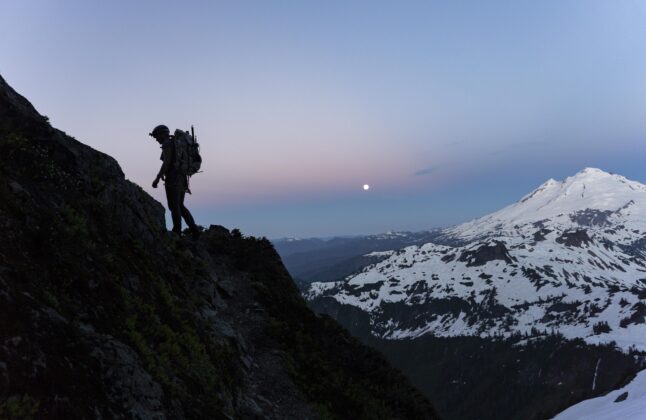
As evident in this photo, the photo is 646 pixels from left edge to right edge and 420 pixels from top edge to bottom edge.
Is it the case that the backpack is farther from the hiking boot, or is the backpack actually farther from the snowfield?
the snowfield

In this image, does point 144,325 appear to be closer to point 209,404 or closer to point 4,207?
point 209,404

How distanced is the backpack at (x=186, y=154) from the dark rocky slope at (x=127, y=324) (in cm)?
218

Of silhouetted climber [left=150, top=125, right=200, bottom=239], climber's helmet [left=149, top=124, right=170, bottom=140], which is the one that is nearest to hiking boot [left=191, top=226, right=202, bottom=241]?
silhouetted climber [left=150, top=125, right=200, bottom=239]

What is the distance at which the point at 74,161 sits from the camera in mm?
13008

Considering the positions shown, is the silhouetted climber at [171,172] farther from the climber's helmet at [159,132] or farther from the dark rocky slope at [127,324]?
the dark rocky slope at [127,324]

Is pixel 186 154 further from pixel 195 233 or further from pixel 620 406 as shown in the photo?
pixel 620 406

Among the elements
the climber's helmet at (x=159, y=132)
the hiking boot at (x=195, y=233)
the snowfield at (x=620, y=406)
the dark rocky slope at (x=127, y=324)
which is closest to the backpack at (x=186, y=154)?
the climber's helmet at (x=159, y=132)

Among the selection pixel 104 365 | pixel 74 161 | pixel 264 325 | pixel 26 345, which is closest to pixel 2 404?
pixel 26 345

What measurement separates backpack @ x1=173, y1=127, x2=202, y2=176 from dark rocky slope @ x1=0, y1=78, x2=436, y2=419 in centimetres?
218

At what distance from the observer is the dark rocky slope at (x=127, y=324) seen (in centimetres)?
604

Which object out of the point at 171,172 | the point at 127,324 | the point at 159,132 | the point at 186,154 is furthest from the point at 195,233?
the point at 127,324

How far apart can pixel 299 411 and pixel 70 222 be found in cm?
840

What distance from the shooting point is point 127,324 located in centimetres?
850

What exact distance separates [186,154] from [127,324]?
9.48 metres
